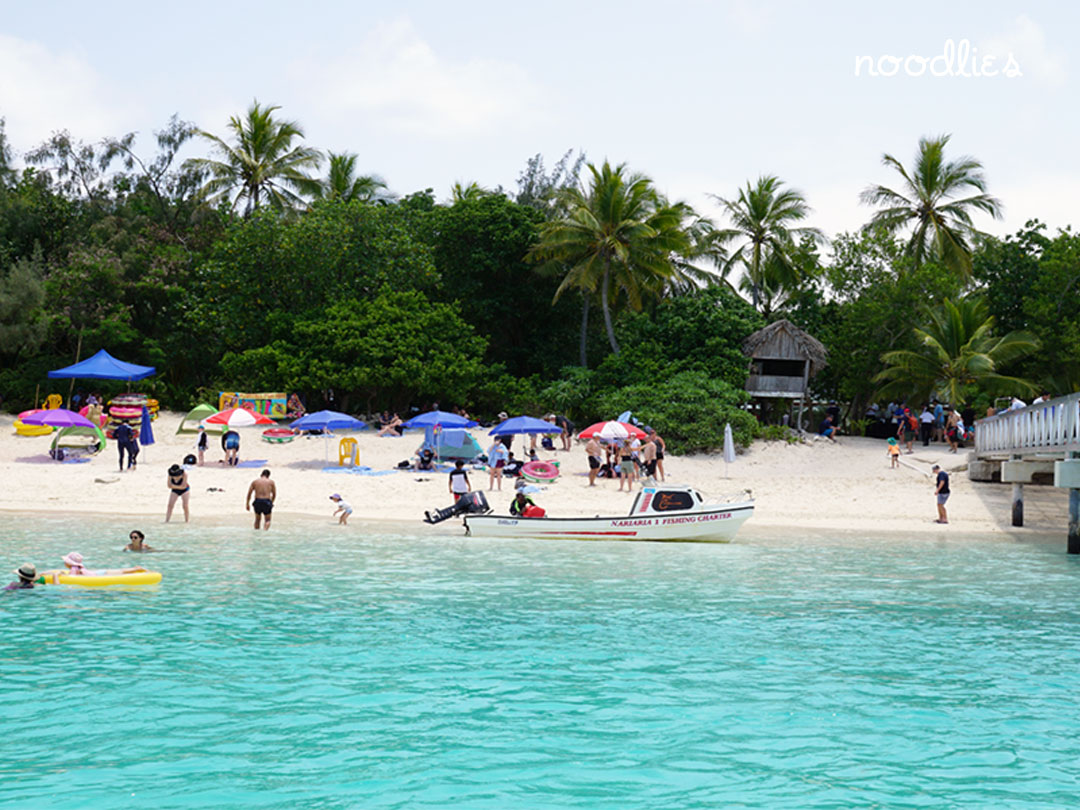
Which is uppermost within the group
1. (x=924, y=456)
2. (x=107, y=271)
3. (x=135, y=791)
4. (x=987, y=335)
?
(x=107, y=271)

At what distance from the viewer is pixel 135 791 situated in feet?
24.9

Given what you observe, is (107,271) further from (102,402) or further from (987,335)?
(987,335)

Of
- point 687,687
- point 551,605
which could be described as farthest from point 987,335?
point 687,687

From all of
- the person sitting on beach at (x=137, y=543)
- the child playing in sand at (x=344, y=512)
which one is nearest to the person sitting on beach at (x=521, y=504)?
the child playing in sand at (x=344, y=512)

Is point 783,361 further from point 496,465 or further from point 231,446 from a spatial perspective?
point 231,446

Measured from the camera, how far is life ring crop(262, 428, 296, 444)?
35125mm

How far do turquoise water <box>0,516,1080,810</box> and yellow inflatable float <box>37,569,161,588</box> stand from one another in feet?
0.64

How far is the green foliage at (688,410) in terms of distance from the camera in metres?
35.8

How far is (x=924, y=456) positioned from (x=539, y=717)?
29753 millimetres

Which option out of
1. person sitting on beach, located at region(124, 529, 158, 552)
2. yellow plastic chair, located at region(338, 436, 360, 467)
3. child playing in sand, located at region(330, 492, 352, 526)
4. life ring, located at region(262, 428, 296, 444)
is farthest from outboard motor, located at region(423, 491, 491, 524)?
life ring, located at region(262, 428, 296, 444)

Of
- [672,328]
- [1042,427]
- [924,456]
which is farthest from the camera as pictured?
[672,328]

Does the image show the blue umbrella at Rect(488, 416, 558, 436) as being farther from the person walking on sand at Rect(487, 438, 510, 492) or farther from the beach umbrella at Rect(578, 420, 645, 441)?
the beach umbrella at Rect(578, 420, 645, 441)

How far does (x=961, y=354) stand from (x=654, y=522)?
2198 centimetres

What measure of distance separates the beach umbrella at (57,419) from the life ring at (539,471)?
572 inches
